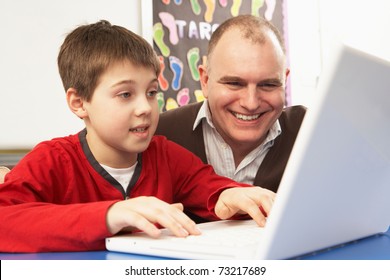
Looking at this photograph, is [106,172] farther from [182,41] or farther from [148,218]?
[182,41]

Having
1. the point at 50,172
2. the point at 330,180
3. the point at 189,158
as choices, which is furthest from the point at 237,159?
the point at 330,180

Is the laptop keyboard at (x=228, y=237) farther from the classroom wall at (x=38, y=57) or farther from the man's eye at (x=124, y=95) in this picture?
the classroom wall at (x=38, y=57)

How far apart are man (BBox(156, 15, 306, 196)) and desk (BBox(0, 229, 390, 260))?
729 millimetres

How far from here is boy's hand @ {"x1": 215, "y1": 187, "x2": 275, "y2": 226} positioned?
0.81 m

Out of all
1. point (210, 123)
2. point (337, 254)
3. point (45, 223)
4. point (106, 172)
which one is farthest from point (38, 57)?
point (337, 254)

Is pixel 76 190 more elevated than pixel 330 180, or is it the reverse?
pixel 330 180

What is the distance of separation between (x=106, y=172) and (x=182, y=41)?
6.57 ft

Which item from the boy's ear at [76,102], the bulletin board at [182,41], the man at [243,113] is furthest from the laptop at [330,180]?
the bulletin board at [182,41]

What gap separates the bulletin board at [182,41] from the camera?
2852 millimetres

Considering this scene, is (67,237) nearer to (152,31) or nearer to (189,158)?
(189,158)

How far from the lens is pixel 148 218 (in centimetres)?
70

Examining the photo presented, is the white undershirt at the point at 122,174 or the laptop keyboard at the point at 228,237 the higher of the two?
the laptop keyboard at the point at 228,237

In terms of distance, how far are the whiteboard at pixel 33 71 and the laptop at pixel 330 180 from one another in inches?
69.9

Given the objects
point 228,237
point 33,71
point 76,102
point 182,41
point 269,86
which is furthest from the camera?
point 182,41
